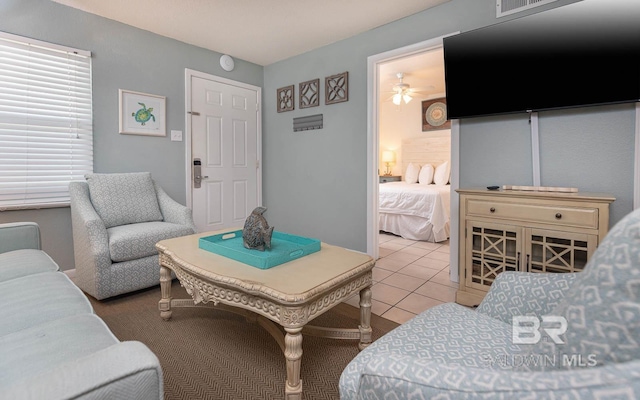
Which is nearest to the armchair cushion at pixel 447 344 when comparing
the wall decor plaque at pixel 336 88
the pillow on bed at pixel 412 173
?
the wall decor plaque at pixel 336 88

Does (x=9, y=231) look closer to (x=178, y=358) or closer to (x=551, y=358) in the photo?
(x=178, y=358)

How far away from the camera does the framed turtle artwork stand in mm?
3180

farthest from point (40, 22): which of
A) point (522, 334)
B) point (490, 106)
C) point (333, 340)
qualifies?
point (522, 334)

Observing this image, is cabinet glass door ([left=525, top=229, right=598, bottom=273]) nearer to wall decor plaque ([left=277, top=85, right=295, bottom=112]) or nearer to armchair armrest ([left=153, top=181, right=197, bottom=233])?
armchair armrest ([left=153, top=181, right=197, bottom=233])

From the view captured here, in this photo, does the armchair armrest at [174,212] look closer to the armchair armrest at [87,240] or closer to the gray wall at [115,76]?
the gray wall at [115,76]

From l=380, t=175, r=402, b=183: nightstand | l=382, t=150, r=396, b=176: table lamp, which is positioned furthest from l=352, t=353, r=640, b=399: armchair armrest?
l=382, t=150, r=396, b=176: table lamp

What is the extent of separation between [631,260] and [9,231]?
2.69 m

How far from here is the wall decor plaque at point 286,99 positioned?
4.07m

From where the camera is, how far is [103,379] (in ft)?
1.91

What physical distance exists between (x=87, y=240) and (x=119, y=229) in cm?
25

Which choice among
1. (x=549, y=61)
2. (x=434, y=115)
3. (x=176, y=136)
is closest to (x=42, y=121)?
(x=176, y=136)

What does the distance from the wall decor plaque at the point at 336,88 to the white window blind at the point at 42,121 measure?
2.34 metres

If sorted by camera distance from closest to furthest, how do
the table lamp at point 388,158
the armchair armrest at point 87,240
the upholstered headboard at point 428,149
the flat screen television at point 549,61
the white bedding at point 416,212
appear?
1. the flat screen television at point 549,61
2. the armchair armrest at point 87,240
3. the white bedding at point 416,212
4. the upholstered headboard at point 428,149
5. the table lamp at point 388,158

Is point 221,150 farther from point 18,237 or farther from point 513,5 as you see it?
point 513,5
